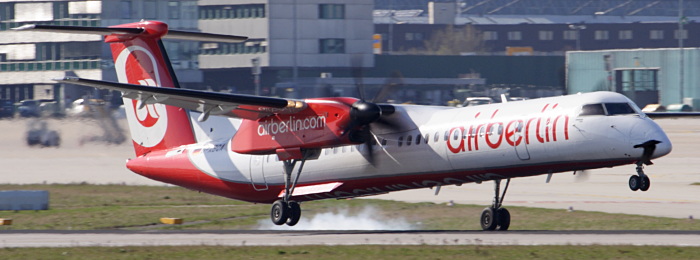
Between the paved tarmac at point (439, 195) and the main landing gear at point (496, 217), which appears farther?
the main landing gear at point (496, 217)

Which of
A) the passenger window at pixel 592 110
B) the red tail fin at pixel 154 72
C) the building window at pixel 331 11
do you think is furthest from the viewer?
the building window at pixel 331 11

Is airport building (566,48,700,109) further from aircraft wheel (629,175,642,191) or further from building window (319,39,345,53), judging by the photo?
aircraft wheel (629,175,642,191)

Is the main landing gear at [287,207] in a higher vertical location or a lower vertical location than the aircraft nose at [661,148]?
lower

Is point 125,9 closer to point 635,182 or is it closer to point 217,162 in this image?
point 217,162

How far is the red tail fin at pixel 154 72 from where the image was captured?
2930 centimetres

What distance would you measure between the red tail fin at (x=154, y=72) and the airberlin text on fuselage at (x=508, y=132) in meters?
10.0

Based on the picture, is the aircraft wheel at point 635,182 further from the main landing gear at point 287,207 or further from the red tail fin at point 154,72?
the red tail fin at point 154,72

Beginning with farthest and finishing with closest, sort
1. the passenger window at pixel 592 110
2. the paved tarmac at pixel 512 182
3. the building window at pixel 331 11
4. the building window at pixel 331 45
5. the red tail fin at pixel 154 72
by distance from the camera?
the building window at pixel 331 11 → the building window at pixel 331 45 → the paved tarmac at pixel 512 182 → the red tail fin at pixel 154 72 → the passenger window at pixel 592 110

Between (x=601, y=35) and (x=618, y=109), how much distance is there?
340ft

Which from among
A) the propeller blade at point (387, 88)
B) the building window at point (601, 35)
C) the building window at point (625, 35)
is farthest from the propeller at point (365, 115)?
the building window at point (625, 35)

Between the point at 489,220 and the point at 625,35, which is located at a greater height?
the point at 625,35

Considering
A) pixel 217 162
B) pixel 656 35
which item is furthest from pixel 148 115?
pixel 656 35

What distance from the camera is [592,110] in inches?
821

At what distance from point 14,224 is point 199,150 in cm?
618
